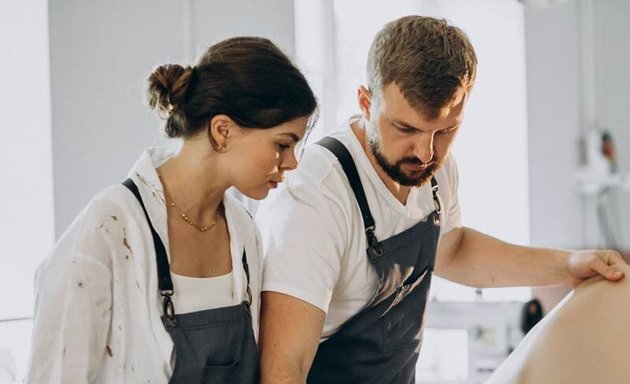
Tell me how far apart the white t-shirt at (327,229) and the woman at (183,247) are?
6cm

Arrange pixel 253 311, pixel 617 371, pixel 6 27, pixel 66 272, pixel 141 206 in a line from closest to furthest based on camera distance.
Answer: pixel 66 272, pixel 141 206, pixel 253 311, pixel 617 371, pixel 6 27

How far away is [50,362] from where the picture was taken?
131 cm

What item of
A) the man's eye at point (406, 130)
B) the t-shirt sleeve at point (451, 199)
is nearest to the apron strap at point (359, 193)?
the man's eye at point (406, 130)

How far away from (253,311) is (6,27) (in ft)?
4.22

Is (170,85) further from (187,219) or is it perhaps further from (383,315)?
(383,315)

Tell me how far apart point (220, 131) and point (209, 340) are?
12.9 inches

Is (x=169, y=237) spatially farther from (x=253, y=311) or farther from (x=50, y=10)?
(x=50, y=10)

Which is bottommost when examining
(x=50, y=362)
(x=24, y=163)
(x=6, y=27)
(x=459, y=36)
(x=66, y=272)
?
(x=50, y=362)

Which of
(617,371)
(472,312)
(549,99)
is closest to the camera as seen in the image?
(617,371)

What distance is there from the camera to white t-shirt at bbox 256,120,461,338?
1590 millimetres

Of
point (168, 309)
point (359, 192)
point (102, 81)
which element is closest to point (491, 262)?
point (359, 192)

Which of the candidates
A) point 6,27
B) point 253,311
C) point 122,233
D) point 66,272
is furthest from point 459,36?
point 6,27

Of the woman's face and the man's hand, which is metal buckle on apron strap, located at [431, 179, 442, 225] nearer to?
the man's hand

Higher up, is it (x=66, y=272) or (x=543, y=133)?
(x=543, y=133)
